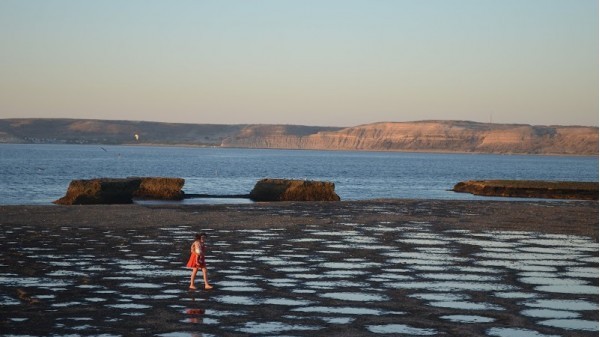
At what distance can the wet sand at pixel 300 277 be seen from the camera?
14.1m

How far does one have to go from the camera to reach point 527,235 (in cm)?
2964

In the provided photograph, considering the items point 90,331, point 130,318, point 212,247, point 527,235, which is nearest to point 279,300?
point 130,318

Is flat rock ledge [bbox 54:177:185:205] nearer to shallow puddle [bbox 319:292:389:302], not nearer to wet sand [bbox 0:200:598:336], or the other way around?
wet sand [bbox 0:200:598:336]

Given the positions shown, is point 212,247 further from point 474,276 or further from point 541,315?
point 541,315

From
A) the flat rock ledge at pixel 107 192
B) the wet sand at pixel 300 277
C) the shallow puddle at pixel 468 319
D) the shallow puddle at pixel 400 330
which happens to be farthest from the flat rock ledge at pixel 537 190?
the shallow puddle at pixel 400 330

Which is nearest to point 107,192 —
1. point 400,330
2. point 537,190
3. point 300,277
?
point 537,190

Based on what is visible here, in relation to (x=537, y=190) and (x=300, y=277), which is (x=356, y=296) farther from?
(x=537, y=190)

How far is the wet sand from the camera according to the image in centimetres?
1411

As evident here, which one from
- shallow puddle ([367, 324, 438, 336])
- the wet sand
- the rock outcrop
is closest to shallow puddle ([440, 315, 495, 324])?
the wet sand

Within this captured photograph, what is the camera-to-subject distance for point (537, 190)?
59.6 meters

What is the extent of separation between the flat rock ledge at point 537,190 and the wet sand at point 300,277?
2302 centimetres

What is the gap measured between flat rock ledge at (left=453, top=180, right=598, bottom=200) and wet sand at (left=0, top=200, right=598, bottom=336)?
23.0m

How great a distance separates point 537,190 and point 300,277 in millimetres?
42933

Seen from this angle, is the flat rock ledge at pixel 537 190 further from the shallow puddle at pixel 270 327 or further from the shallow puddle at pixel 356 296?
the shallow puddle at pixel 270 327
